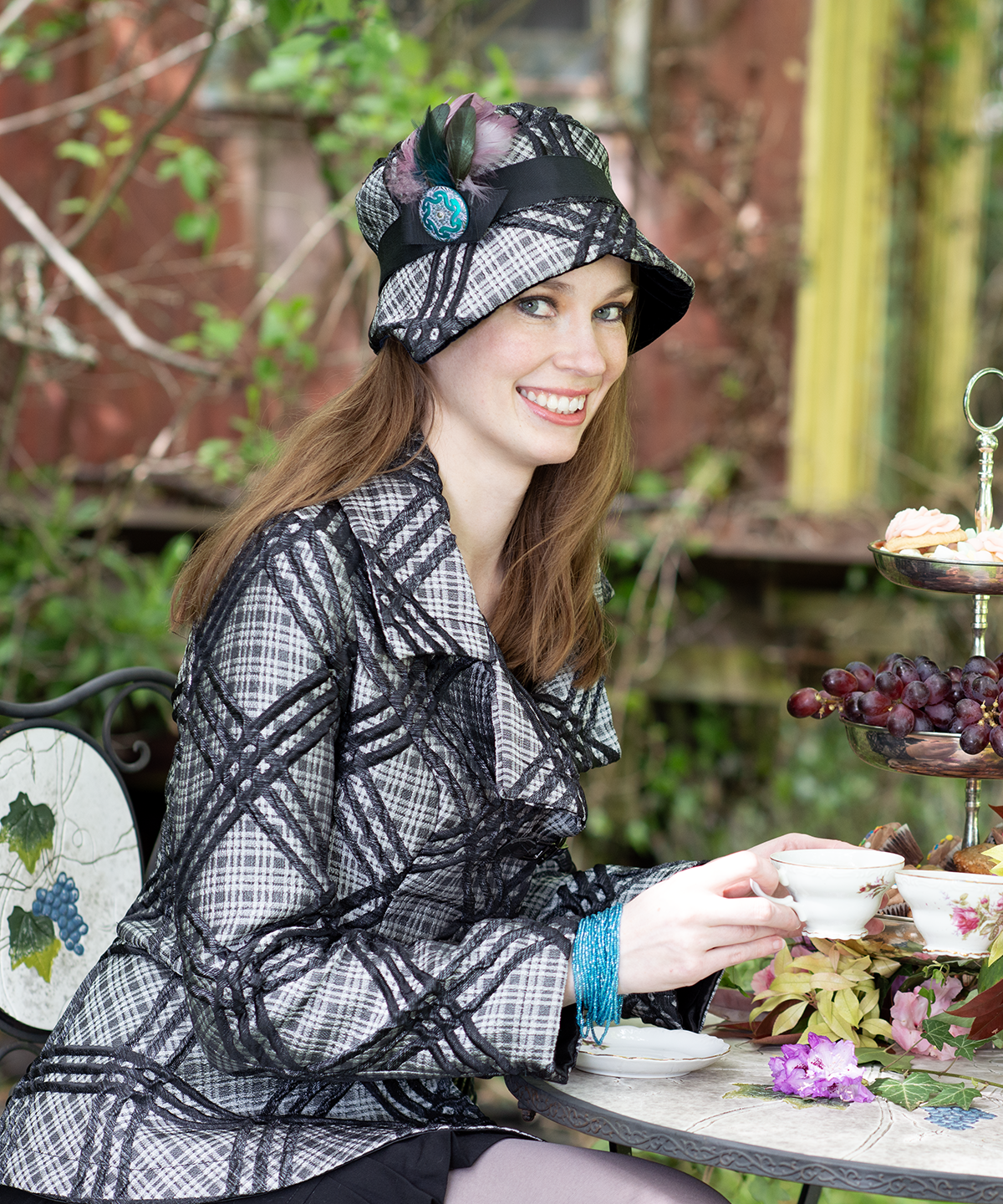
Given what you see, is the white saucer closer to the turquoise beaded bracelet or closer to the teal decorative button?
the turquoise beaded bracelet

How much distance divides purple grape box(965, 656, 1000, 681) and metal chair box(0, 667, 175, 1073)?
123 centimetres

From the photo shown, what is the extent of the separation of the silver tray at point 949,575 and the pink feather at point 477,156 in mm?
675

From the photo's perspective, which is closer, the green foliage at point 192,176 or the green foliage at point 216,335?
the green foliage at point 192,176

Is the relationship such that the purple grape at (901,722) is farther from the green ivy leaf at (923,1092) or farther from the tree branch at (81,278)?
the tree branch at (81,278)

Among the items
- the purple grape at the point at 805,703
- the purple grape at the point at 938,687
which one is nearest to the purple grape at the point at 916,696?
the purple grape at the point at 938,687

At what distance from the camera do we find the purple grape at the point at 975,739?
146cm

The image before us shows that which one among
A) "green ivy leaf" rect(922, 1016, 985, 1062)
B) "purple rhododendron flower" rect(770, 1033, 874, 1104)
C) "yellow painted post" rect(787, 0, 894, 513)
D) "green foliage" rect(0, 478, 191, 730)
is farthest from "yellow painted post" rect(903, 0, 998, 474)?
"purple rhododendron flower" rect(770, 1033, 874, 1104)

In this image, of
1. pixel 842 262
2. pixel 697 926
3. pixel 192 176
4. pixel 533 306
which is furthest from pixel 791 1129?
pixel 842 262

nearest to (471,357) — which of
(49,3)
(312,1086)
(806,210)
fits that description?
(312,1086)

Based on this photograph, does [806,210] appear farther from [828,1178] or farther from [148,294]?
[828,1178]

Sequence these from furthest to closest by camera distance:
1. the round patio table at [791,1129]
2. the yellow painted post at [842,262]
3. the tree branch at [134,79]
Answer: the yellow painted post at [842,262], the tree branch at [134,79], the round patio table at [791,1129]

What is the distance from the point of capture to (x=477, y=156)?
167 cm

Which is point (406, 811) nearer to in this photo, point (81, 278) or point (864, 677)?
point (864, 677)

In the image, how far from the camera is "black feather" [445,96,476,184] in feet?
5.43
